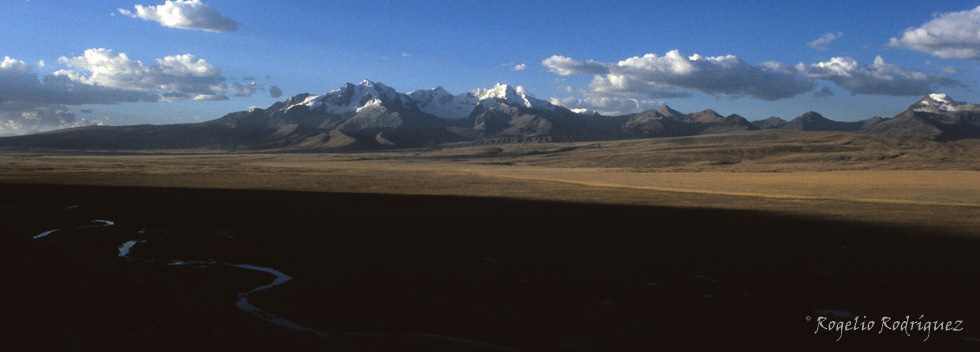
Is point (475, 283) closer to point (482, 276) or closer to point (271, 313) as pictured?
point (482, 276)

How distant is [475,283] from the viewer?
49.2ft

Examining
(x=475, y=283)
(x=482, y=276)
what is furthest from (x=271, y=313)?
(x=482, y=276)

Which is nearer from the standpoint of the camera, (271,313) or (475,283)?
(271,313)

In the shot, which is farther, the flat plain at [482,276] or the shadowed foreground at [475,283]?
the flat plain at [482,276]

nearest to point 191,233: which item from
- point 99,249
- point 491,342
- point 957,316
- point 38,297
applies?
point 99,249

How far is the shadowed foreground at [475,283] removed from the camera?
36.3 feet

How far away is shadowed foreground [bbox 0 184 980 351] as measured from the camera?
1107cm

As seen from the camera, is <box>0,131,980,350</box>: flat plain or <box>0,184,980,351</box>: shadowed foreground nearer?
<box>0,184,980,351</box>: shadowed foreground

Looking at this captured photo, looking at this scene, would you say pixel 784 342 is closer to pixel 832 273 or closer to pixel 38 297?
pixel 832 273

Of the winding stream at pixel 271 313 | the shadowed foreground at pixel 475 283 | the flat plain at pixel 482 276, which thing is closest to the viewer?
the winding stream at pixel 271 313

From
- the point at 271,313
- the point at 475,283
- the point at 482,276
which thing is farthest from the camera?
the point at 482,276

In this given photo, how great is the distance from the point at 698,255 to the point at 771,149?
139m

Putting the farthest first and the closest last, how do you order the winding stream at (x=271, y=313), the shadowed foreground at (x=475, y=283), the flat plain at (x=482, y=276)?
1. the flat plain at (x=482, y=276)
2. the shadowed foreground at (x=475, y=283)
3. the winding stream at (x=271, y=313)

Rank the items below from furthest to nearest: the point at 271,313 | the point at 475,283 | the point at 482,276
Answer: the point at 482,276 < the point at 475,283 < the point at 271,313
